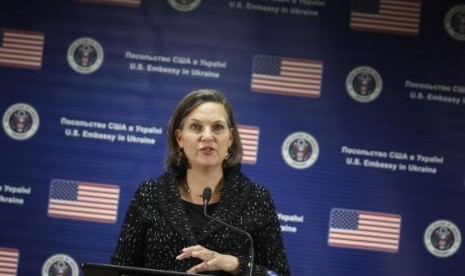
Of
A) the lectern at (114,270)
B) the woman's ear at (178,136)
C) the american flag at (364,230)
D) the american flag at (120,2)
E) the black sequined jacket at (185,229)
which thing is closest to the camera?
the lectern at (114,270)

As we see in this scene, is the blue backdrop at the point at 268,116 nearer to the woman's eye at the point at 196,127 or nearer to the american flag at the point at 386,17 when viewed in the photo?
the american flag at the point at 386,17

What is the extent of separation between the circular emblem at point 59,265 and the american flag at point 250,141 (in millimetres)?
1337

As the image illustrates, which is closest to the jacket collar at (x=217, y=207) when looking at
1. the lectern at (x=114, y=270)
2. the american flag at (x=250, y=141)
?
the lectern at (x=114, y=270)

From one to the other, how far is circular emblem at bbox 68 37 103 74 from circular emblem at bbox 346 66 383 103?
1.67 metres

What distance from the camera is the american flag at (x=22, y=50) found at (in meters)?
4.57

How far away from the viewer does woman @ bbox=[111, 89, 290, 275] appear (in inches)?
97.5

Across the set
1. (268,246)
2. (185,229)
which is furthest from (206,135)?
(268,246)

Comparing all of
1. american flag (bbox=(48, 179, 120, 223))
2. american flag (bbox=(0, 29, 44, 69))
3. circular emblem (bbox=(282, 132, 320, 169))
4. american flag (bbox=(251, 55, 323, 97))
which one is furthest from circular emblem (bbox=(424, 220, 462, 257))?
american flag (bbox=(0, 29, 44, 69))

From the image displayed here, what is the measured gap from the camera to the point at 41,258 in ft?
14.9

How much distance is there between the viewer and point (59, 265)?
179 inches

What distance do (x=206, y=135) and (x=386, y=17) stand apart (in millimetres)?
2491

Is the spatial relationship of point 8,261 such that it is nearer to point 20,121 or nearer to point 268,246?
point 20,121

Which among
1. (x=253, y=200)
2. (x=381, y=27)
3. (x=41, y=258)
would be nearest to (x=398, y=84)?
(x=381, y=27)

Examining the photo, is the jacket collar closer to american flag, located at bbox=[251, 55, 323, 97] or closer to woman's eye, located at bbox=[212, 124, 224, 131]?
woman's eye, located at bbox=[212, 124, 224, 131]
